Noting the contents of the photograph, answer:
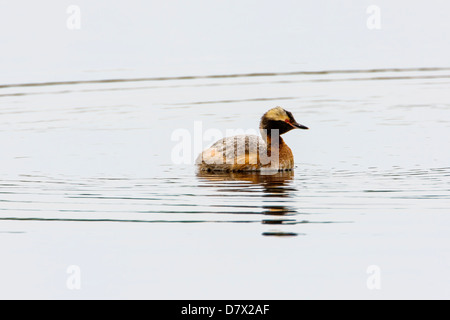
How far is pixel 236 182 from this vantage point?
14.4 m

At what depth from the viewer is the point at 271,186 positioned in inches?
551

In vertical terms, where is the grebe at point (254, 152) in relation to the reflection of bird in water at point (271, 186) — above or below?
above

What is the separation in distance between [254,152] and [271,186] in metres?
1.42

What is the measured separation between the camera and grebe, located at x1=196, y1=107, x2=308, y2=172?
1523cm

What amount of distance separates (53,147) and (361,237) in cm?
734

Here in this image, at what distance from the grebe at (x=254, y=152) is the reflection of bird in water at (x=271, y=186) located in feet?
0.37

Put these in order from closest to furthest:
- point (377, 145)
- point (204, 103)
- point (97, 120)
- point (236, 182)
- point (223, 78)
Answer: point (236, 182), point (377, 145), point (97, 120), point (204, 103), point (223, 78)

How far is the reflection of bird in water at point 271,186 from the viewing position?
11.7 metres

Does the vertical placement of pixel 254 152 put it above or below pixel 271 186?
above

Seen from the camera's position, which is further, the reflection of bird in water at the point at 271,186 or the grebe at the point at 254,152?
the grebe at the point at 254,152

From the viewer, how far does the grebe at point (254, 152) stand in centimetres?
1523

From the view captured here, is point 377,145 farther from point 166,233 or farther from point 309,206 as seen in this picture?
point 166,233

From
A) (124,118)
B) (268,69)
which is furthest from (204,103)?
(268,69)

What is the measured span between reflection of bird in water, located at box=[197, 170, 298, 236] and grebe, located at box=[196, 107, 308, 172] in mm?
112
